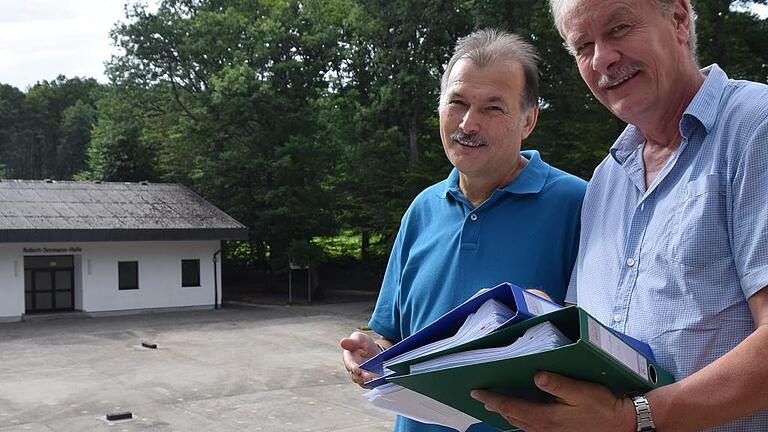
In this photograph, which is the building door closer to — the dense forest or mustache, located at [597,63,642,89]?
the dense forest

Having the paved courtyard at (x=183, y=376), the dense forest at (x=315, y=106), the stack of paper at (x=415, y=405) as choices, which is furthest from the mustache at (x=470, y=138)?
the dense forest at (x=315, y=106)

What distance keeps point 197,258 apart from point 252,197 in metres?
3.55

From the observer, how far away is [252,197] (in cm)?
2917

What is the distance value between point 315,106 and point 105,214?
328 inches

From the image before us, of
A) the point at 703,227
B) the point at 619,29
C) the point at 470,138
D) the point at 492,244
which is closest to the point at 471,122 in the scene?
the point at 470,138

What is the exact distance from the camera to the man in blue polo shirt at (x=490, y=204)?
2283mm

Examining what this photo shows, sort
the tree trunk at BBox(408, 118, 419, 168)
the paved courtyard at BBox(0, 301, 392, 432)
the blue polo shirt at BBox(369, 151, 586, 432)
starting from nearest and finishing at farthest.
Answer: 1. the blue polo shirt at BBox(369, 151, 586, 432)
2. the paved courtyard at BBox(0, 301, 392, 432)
3. the tree trunk at BBox(408, 118, 419, 168)

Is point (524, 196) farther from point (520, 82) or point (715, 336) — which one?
point (715, 336)

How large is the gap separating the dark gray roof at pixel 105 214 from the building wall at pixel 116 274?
2.90 feet

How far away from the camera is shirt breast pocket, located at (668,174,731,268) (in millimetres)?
1520

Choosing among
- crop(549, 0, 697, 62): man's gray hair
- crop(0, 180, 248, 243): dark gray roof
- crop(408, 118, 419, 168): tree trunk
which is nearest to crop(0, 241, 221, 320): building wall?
crop(0, 180, 248, 243): dark gray roof

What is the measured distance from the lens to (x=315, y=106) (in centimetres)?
2892

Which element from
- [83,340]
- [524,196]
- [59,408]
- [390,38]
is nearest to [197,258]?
[83,340]

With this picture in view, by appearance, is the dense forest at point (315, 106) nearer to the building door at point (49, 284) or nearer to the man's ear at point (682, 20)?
the building door at point (49, 284)
